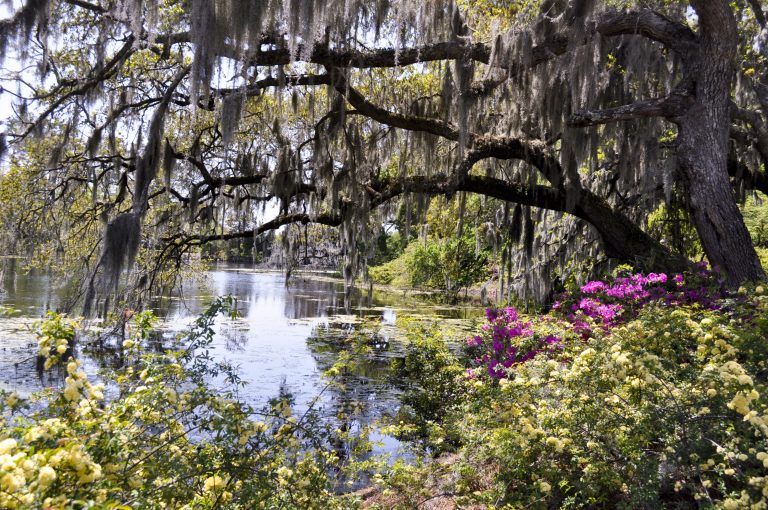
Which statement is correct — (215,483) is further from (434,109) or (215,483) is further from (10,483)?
(434,109)

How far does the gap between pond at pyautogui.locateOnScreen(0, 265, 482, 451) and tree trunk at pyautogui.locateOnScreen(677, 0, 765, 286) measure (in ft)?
11.5

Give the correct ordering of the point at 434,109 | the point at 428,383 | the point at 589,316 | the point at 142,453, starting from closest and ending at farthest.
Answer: the point at 142,453 < the point at 589,316 < the point at 428,383 < the point at 434,109

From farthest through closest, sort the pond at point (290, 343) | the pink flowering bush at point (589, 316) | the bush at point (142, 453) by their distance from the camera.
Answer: the pond at point (290, 343) < the pink flowering bush at point (589, 316) < the bush at point (142, 453)

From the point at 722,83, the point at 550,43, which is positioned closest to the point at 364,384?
the point at 550,43

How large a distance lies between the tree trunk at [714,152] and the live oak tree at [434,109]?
0.01m

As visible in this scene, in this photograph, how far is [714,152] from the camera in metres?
5.36

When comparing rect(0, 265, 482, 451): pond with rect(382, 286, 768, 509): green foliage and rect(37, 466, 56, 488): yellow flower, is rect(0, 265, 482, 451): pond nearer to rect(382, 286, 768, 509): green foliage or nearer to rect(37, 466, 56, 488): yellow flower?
rect(382, 286, 768, 509): green foliage

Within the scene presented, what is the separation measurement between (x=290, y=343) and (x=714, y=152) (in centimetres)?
799

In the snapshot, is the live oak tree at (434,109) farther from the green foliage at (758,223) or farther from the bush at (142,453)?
the green foliage at (758,223)

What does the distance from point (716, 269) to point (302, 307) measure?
14.0 m

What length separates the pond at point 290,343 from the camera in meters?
7.39

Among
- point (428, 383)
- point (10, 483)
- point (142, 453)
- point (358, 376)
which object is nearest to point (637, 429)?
point (142, 453)

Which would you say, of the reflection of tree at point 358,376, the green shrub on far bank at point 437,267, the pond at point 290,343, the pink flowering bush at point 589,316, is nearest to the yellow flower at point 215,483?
the pond at point 290,343

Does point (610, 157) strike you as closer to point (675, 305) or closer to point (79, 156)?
point (675, 305)
